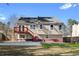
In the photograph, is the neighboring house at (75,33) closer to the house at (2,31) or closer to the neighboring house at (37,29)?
the neighboring house at (37,29)

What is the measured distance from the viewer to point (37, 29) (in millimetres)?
4609

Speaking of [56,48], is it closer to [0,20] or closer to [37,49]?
[37,49]

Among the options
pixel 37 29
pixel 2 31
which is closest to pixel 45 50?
pixel 37 29

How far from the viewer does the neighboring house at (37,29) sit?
4609 millimetres

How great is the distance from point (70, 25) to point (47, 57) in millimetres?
359

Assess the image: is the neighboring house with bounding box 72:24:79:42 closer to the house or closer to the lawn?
the lawn

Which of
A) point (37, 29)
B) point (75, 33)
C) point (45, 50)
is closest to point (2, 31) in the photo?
point (37, 29)

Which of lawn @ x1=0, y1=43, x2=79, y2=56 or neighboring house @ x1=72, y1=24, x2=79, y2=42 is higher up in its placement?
neighboring house @ x1=72, y1=24, x2=79, y2=42

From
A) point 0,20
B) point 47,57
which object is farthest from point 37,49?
point 0,20

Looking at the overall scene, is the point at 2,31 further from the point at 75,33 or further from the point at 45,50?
the point at 75,33

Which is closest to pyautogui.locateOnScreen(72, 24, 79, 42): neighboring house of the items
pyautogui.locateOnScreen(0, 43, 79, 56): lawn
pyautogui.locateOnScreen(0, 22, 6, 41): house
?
pyautogui.locateOnScreen(0, 43, 79, 56): lawn

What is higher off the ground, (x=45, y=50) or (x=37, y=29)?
(x=37, y=29)

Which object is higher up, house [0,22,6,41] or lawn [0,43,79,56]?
house [0,22,6,41]

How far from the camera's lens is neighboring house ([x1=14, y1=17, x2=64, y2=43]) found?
15.1ft
